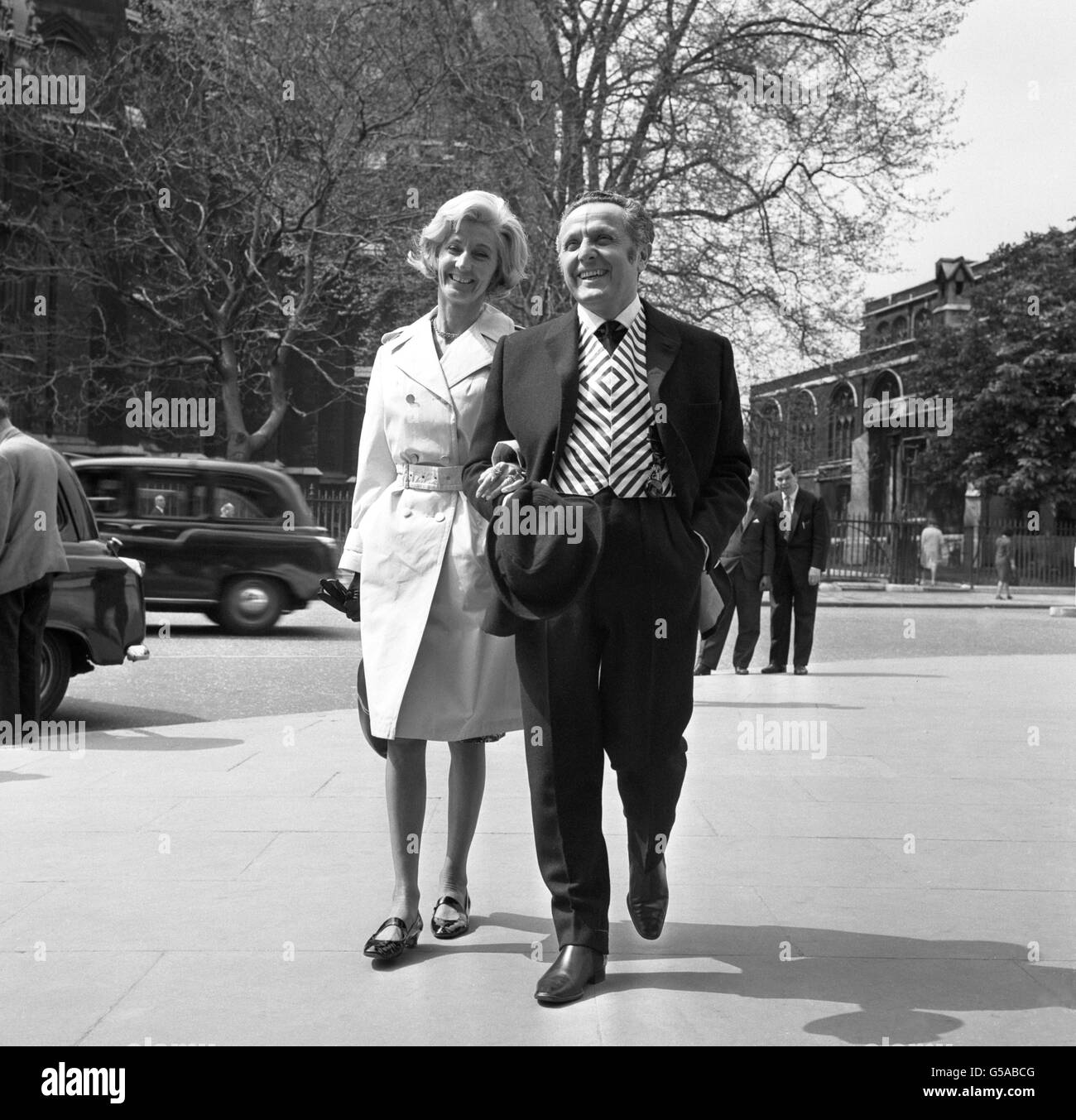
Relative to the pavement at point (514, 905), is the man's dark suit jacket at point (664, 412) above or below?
above

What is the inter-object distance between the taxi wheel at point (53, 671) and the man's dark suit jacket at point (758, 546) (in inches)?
233

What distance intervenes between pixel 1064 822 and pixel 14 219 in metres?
28.6

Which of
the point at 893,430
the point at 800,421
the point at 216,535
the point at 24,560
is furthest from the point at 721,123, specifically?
the point at 893,430

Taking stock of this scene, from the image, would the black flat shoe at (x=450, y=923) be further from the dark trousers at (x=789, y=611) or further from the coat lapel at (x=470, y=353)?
the dark trousers at (x=789, y=611)

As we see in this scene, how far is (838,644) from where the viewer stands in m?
17.3

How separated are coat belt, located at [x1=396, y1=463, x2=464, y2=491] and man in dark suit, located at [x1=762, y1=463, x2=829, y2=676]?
28.3ft

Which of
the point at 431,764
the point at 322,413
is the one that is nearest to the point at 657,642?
the point at 431,764

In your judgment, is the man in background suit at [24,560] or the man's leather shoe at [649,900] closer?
the man's leather shoe at [649,900]

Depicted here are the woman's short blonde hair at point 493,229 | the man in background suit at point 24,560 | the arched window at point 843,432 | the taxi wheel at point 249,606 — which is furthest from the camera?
the arched window at point 843,432

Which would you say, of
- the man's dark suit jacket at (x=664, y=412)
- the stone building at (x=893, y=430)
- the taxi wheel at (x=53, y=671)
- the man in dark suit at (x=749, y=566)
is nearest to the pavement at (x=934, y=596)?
the stone building at (x=893, y=430)

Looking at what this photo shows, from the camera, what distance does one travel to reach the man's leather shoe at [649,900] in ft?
12.1

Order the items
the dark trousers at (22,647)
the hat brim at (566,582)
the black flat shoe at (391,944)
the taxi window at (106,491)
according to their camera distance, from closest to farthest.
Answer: the hat brim at (566,582), the black flat shoe at (391,944), the dark trousers at (22,647), the taxi window at (106,491)

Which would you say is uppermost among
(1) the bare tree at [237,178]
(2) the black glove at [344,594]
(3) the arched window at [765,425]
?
(1) the bare tree at [237,178]
